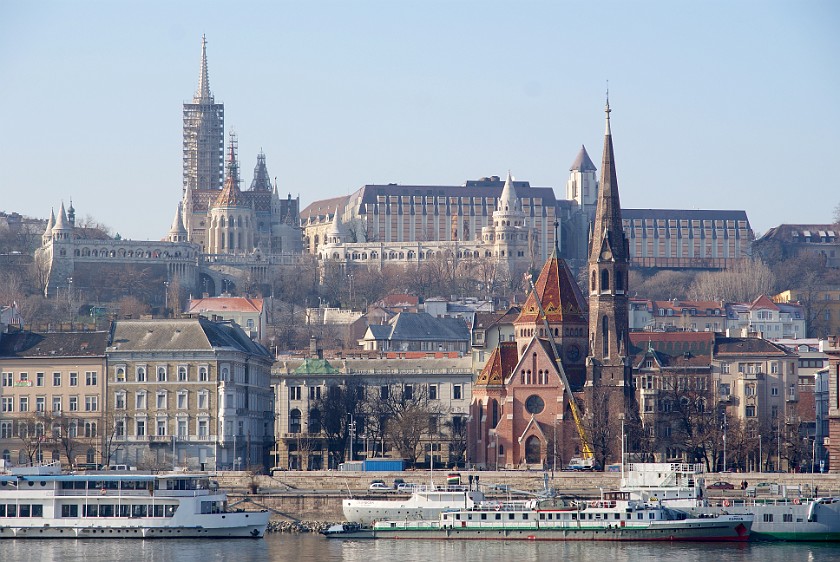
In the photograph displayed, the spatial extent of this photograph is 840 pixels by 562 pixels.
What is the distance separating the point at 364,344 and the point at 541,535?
90970 mm

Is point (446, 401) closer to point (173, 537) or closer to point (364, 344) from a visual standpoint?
point (364, 344)

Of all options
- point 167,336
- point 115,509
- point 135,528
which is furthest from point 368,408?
point 135,528

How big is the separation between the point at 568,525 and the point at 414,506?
24.2 feet

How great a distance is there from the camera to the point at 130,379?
433ft

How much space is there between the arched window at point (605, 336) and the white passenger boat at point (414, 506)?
111ft

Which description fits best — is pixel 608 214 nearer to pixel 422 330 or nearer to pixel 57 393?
pixel 57 393

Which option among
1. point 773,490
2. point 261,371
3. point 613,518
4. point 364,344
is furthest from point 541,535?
point 364,344

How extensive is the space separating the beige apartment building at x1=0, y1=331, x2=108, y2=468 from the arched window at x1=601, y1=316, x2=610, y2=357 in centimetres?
2998

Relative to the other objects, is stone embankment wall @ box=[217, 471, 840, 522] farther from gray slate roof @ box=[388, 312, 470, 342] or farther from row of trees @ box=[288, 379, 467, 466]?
gray slate roof @ box=[388, 312, 470, 342]

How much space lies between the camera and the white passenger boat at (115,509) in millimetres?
103375

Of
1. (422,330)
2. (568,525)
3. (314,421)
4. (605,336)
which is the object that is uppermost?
(422,330)

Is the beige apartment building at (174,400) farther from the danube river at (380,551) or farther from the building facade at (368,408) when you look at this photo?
the danube river at (380,551)

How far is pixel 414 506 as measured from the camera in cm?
10581

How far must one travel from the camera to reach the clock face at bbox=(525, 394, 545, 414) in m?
137
